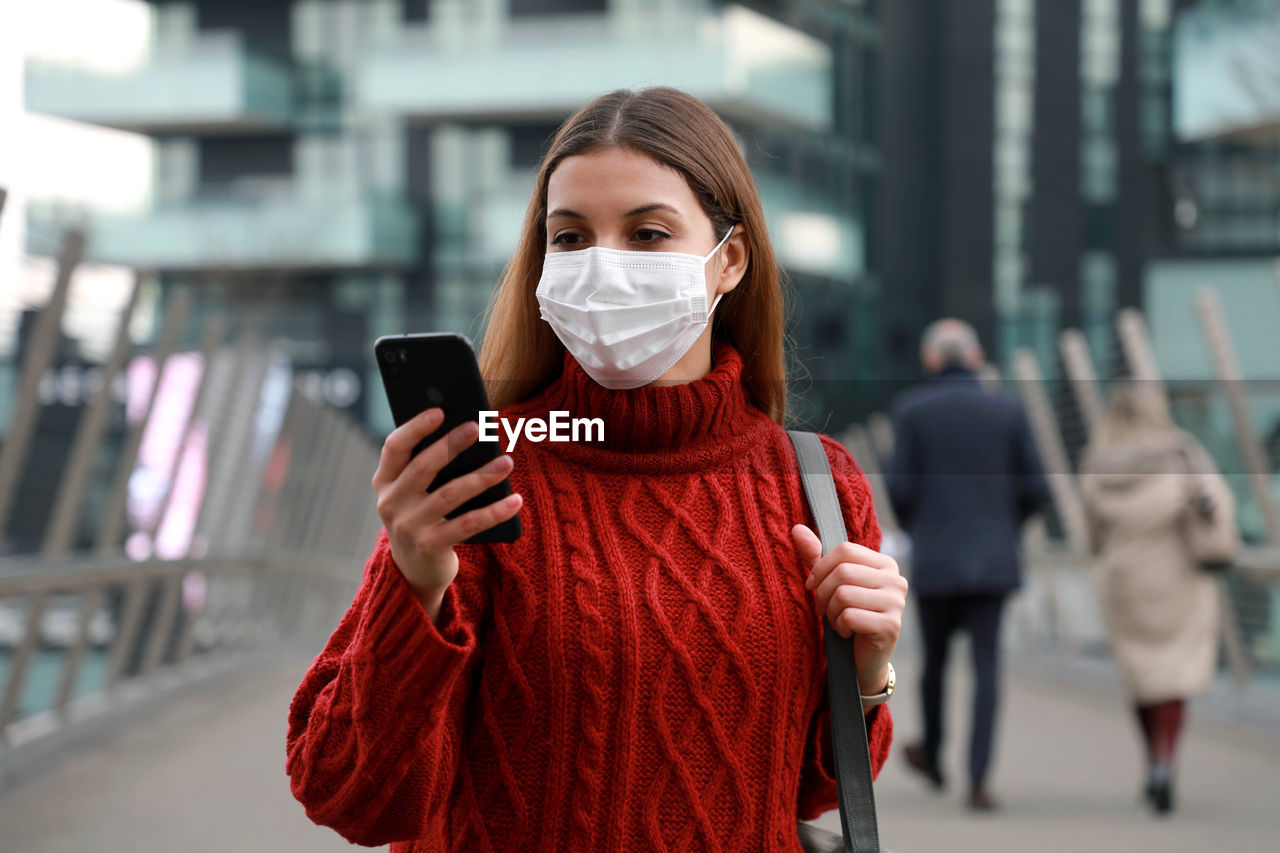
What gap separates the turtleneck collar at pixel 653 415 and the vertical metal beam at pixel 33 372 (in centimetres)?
387

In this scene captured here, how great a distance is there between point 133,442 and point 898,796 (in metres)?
4.02

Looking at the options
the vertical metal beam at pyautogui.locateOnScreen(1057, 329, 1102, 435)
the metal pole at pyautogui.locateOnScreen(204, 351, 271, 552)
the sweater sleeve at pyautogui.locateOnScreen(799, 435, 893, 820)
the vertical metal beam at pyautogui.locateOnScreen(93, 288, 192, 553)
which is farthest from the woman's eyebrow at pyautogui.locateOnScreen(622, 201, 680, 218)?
the vertical metal beam at pyautogui.locateOnScreen(1057, 329, 1102, 435)

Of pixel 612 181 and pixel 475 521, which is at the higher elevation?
pixel 612 181

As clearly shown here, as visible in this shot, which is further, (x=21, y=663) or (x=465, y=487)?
(x=21, y=663)

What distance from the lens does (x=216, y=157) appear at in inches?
1243

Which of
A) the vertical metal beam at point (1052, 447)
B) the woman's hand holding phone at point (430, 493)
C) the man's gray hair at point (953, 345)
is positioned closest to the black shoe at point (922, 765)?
the man's gray hair at point (953, 345)

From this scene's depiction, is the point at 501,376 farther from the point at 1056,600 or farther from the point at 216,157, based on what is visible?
the point at 216,157

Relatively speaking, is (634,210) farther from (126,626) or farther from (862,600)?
(126,626)

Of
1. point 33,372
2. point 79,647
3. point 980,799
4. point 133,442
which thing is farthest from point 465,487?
point 79,647

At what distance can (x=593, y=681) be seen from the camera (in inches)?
72.9

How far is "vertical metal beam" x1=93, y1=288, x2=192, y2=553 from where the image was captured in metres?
6.79

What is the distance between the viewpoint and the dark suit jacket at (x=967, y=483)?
638cm

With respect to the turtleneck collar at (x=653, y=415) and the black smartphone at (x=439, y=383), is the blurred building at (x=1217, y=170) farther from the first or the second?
the black smartphone at (x=439, y=383)

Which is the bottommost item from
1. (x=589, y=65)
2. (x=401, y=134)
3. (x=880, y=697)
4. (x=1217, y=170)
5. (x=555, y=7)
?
(x=880, y=697)
